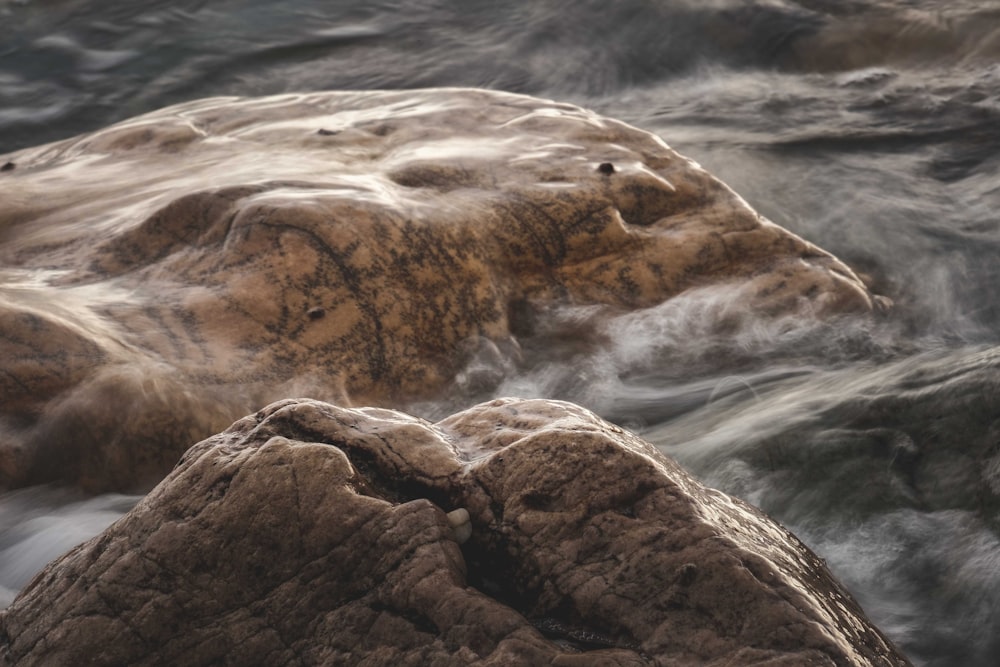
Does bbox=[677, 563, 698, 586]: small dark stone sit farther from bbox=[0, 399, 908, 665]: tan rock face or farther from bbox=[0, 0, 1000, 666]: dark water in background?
→ bbox=[0, 0, 1000, 666]: dark water in background

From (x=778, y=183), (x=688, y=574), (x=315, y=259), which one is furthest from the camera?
(x=778, y=183)

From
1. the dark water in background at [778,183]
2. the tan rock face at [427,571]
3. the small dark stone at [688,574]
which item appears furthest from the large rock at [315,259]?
the small dark stone at [688,574]

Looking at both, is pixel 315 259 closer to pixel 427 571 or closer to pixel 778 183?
pixel 427 571

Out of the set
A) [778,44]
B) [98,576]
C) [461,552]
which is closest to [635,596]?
[461,552]

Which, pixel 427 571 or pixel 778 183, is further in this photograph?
pixel 778 183

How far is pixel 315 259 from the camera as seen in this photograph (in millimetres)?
4891

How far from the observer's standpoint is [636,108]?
9430 millimetres

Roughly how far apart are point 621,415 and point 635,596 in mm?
2420

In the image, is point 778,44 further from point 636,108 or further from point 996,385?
point 996,385

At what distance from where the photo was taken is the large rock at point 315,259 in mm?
4285

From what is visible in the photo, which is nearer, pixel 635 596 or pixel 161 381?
pixel 635 596

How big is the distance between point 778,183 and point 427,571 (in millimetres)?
5720

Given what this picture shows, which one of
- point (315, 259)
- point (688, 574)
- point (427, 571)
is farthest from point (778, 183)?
point (427, 571)

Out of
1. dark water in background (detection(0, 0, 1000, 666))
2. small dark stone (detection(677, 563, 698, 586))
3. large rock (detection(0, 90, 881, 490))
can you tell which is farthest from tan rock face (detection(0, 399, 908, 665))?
large rock (detection(0, 90, 881, 490))
